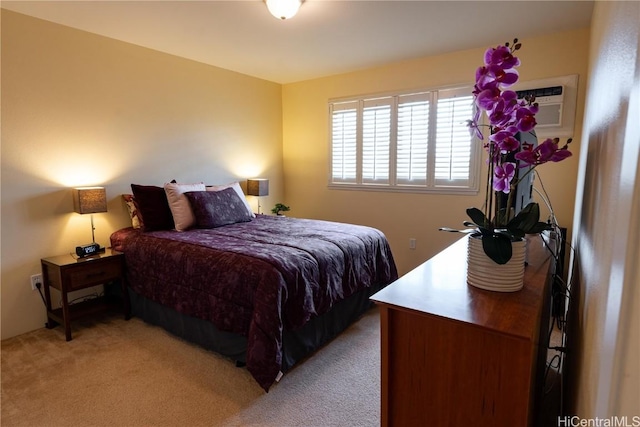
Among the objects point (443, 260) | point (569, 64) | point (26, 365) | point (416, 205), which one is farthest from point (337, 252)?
point (569, 64)

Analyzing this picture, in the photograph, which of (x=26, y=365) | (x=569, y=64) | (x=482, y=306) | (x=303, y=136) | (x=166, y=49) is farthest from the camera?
(x=303, y=136)

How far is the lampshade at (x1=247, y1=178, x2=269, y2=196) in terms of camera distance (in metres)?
4.30

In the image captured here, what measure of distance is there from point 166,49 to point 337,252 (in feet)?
8.81

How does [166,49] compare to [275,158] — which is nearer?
[166,49]

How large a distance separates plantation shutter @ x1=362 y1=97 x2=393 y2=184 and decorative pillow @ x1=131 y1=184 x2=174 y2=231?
2.32 m

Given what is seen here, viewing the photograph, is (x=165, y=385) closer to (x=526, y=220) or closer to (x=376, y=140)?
(x=526, y=220)

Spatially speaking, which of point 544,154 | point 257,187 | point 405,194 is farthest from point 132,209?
point 544,154

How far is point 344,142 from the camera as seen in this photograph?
14.4 ft

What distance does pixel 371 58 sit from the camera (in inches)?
145

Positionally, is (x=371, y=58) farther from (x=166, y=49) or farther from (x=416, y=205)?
(x=166, y=49)

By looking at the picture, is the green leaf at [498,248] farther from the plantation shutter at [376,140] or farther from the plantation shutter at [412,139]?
the plantation shutter at [376,140]

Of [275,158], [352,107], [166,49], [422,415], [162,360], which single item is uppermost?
[166,49]

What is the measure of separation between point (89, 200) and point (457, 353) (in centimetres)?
290

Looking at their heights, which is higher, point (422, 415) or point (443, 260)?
point (443, 260)
